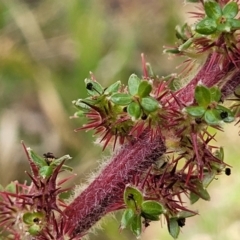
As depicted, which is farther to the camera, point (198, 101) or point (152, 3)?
point (152, 3)

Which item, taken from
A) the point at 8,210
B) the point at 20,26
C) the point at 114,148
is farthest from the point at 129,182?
the point at 20,26

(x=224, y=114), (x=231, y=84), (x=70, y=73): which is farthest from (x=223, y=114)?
(x=70, y=73)

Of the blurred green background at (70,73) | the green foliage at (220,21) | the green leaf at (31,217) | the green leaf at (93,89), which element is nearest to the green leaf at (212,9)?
the green foliage at (220,21)

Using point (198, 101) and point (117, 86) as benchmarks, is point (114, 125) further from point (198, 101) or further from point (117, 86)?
point (198, 101)

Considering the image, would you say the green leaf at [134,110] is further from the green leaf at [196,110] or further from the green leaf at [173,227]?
the green leaf at [173,227]

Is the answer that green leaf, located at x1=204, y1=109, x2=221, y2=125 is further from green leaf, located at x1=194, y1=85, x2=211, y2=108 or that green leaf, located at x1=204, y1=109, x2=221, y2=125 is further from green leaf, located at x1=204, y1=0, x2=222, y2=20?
green leaf, located at x1=204, y1=0, x2=222, y2=20

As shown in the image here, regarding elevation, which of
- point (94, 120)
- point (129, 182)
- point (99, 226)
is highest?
point (94, 120)

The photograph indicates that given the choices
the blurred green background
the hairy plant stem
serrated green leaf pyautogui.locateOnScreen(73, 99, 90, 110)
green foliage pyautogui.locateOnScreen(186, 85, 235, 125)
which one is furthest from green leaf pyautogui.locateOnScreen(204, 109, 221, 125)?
the blurred green background
